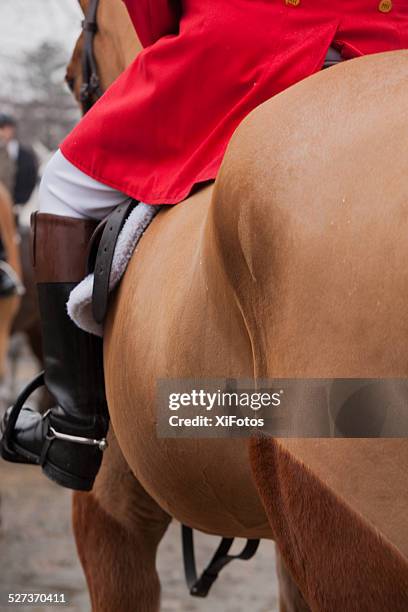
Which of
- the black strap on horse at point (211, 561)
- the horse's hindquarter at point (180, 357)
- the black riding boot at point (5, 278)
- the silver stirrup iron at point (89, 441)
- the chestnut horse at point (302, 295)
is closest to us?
the chestnut horse at point (302, 295)

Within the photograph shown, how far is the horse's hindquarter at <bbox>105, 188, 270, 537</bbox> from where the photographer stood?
1.65 m

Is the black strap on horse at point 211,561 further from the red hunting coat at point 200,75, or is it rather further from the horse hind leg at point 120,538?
the red hunting coat at point 200,75

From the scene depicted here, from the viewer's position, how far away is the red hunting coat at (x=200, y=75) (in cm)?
184

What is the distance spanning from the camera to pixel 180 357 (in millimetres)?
1728

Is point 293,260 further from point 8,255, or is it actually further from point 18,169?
point 18,169

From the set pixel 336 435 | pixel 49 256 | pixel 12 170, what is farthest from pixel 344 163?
pixel 12 170

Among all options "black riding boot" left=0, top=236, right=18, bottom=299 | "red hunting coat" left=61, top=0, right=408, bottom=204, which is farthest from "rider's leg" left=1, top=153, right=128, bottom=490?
"black riding boot" left=0, top=236, right=18, bottom=299

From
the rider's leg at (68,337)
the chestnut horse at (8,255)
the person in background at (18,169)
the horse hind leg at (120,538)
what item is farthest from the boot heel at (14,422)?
the person in background at (18,169)

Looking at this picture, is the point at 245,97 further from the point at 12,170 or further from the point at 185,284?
the point at 12,170

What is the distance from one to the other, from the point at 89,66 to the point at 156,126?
104cm

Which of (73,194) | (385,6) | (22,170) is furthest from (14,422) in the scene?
(22,170)

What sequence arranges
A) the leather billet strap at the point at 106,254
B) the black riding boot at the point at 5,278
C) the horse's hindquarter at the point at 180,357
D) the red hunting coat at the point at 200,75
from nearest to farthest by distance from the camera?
the horse's hindquarter at the point at 180,357
the red hunting coat at the point at 200,75
the leather billet strap at the point at 106,254
the black riding boot at the point at 5,278

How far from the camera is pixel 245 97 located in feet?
6.23

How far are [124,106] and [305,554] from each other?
1110mm
